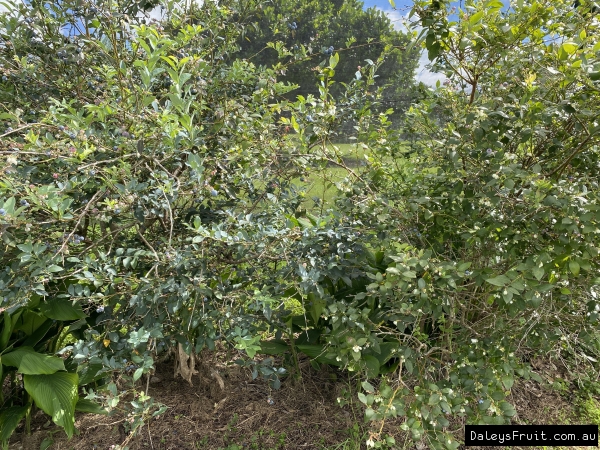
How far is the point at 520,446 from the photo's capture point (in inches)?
83.7

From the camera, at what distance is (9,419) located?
1.96m

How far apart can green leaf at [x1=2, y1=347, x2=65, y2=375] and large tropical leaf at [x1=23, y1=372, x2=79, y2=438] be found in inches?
2.3

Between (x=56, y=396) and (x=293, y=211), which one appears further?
(x=293, y=211)

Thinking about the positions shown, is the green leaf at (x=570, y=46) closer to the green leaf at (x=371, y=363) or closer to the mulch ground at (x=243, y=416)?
the green leaf at (x=371, y=363)

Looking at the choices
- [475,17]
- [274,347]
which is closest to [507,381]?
[274,347]

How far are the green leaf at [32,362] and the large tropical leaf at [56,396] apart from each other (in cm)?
6

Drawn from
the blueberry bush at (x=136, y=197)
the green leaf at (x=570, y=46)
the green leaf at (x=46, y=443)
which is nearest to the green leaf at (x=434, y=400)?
the blueberry bush at (x=136, y=197)

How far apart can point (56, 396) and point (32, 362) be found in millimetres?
180

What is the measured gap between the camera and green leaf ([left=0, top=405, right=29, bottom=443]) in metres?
1.91

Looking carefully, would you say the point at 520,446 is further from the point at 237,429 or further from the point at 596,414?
the point at 237,429

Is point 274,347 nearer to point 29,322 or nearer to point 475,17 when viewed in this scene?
point 29,322

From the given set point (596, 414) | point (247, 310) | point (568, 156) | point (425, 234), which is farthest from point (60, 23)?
point (596, 414)

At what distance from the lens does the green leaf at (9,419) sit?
191cm

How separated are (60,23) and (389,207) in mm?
1763
